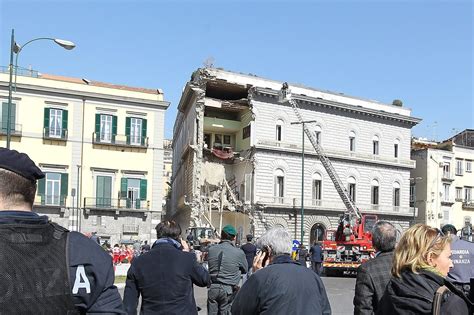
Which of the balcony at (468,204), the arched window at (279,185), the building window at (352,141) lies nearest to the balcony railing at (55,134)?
the arched window at (279,185)

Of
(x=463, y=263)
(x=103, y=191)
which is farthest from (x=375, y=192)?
(x=463, y=263)

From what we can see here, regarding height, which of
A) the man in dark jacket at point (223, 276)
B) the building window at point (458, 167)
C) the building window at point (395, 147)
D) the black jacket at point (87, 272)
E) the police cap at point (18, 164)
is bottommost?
the man in dark jacket at point (223, 276)

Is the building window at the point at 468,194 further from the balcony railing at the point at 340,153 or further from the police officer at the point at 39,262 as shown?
the police officer at the point at 39,262

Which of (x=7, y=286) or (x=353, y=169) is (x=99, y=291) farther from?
(x=353, y=169)

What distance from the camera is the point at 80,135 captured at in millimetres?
44000

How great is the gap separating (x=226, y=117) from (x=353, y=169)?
1337cm

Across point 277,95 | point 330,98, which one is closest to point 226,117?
point 277,95

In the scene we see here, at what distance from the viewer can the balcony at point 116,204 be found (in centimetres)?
4362

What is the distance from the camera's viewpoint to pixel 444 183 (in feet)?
210

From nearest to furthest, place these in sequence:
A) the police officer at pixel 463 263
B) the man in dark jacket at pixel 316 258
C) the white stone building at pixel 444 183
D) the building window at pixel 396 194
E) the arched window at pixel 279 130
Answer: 1. the police officer at pixel 463 263
2. the man in dark jacket at pixel 316 258
3. the arched window at pixel 279 130
4. the building window at pixel 396 194
5. the white stone building at pixel 444 183

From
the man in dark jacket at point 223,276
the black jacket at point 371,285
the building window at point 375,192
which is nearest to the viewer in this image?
the black jacket at point 371,285

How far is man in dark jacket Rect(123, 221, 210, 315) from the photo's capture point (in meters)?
5.77

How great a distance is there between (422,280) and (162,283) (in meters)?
3.01

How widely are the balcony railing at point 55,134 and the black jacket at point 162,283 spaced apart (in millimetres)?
39143
